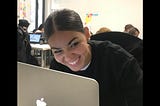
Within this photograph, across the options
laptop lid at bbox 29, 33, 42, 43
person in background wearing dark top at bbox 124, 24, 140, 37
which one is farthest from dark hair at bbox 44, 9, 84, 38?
laptop lid at bbox 29, 33, 42, 43

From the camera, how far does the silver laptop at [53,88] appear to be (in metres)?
0.79

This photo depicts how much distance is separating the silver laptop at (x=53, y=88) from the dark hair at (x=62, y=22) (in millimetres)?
454

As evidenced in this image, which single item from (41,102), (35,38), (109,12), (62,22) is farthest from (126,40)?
(109,12)

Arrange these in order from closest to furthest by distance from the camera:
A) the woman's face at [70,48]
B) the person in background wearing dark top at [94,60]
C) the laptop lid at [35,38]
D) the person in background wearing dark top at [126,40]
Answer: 1. the person in background wearing dark top at [94,60]
2. the woman's face at [70,48]
3. the person in background wearing dark top at [126,40]
4. the laptop lid at [35,38]

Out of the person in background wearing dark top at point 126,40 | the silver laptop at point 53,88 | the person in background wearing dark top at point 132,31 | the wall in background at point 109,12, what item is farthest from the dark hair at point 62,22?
the wall in background at point 109,12

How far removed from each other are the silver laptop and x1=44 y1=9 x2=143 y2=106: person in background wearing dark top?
14.0 inches

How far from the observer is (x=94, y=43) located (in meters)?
1.54

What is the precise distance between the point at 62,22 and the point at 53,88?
0.57 m

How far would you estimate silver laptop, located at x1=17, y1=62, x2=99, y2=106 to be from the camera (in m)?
0.79

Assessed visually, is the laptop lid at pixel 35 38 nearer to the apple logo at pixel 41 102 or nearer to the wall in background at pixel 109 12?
the wall in background at pixel 109 12

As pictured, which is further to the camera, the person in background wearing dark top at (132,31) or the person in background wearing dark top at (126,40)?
the person in background wearing dark top at (132,31)
